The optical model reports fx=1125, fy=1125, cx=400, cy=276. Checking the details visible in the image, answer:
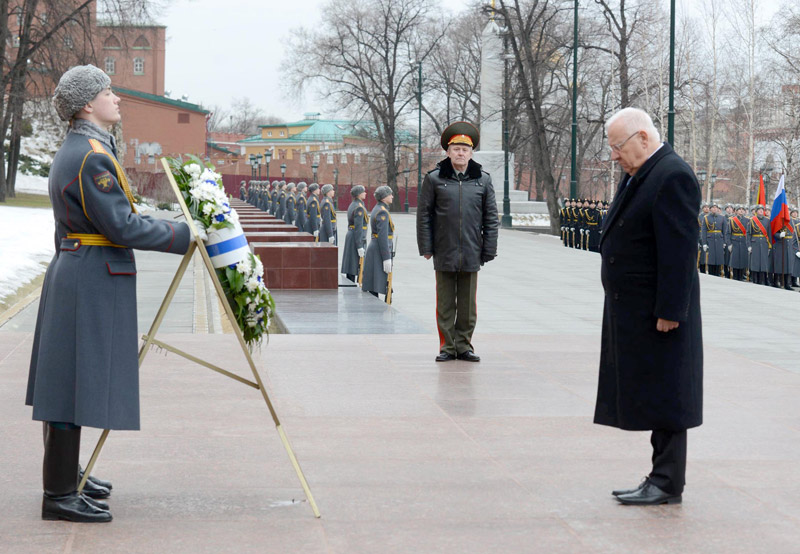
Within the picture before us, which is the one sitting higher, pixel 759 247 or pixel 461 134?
pixel 461 134

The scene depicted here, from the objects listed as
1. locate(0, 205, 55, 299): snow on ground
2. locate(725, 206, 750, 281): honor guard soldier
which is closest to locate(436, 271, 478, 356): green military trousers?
locate(0, 205, 55, 299): snow on ground

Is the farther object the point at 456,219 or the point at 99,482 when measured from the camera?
the point at 456,219

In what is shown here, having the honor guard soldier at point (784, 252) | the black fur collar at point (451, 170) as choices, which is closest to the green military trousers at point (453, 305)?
the black fur collar at point (451, 170)

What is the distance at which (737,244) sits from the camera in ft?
82.8

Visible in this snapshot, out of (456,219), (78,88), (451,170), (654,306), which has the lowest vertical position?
(654,306)

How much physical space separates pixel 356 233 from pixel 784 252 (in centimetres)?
1095

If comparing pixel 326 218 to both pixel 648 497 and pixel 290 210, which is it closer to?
pixel 290 210

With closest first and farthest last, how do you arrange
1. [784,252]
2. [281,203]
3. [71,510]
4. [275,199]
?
[71,510]
[784,252]
[281,203]
[275,199]

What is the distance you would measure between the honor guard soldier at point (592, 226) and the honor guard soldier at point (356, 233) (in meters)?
14.4

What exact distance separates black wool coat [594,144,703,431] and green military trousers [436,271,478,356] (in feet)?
12.9

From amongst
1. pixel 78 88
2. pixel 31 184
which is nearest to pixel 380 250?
pixel 78 88

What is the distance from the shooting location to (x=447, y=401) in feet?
23.8

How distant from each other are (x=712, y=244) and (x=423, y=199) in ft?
60.0

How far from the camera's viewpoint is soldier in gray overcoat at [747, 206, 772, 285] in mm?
24375
